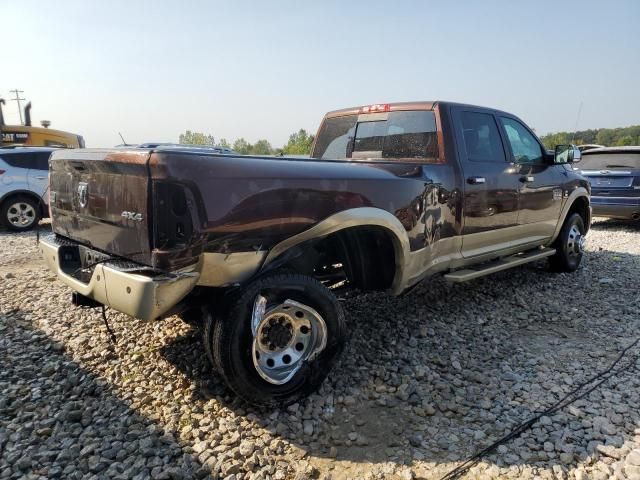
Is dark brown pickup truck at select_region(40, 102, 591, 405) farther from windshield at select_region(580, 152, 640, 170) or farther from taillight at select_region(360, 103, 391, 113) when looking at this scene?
windshield at select_region(580, 152, 640, 170)

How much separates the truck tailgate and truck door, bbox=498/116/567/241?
366 centimetres

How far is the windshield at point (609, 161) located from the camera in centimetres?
925

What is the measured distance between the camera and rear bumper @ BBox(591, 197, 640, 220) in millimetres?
8891

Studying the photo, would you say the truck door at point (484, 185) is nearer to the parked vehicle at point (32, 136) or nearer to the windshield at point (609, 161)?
the windshield at point (609, 161)

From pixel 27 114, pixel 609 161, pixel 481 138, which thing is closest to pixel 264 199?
pixel 481 138

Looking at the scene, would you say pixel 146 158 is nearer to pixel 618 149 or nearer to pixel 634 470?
pixel 634 470

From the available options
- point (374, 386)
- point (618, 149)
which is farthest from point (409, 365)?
point (618, 149)

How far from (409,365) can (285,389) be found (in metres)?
1.02

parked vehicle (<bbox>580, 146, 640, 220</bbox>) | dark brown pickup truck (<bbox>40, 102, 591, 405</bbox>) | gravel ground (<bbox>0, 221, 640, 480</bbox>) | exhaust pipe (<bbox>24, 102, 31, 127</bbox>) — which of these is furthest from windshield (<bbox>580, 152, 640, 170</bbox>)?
exhaust pipe (<bbox>24, 102, 31, 127</bbox>)

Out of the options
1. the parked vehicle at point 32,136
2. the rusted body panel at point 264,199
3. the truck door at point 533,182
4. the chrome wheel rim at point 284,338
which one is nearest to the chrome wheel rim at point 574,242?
the truck door at point 533,182

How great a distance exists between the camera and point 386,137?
14.5 feet

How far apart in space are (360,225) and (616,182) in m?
7.93

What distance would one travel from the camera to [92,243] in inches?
125

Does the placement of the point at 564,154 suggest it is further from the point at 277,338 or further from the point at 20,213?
the point at 20,213
